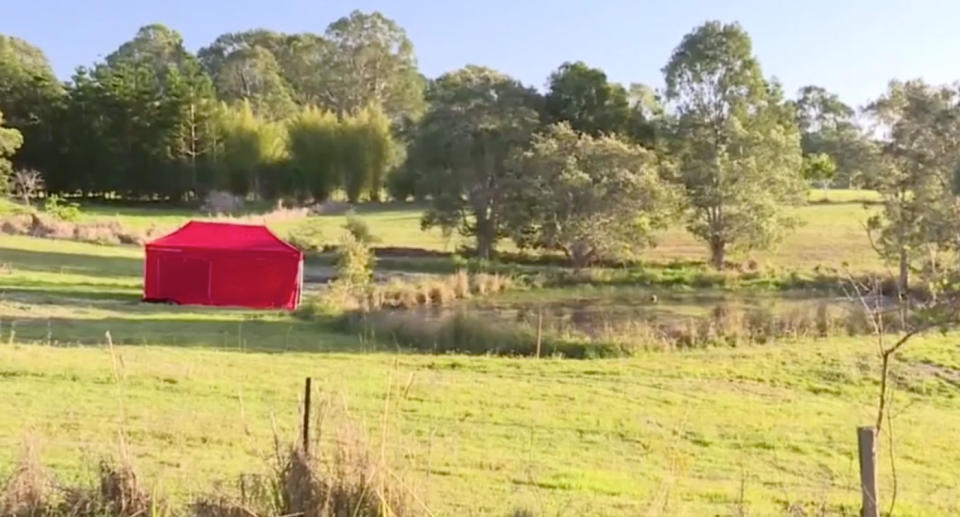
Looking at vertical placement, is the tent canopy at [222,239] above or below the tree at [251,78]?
below

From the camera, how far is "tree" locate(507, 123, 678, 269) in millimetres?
31453

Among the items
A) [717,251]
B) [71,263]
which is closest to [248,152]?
[71,263]

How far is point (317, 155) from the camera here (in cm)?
6172

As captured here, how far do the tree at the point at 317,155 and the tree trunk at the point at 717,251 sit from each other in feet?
106

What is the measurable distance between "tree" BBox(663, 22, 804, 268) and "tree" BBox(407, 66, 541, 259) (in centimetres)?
552

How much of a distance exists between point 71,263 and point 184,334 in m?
14.2

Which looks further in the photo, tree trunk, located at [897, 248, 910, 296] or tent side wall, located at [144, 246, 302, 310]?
tree trunk, located at [897, 248, 910, 296]

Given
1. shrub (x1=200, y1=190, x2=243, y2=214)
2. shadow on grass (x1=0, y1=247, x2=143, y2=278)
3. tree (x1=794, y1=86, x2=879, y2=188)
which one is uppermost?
tree (x1=794, y1=86, x2=879, y2=188)

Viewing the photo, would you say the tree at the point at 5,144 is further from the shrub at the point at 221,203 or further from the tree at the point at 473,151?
the tree at the point at 473,151

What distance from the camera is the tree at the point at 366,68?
8106 cm

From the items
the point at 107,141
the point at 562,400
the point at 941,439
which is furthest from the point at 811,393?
the point at 107,141

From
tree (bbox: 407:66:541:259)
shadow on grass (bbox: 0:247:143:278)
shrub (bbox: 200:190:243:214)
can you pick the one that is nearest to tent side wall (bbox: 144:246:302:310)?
shadow on grass (bbox: 0:247:143:278)

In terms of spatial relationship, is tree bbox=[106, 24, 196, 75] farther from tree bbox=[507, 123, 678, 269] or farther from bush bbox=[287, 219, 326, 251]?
tree bbox=[507, 123, 678, 269]

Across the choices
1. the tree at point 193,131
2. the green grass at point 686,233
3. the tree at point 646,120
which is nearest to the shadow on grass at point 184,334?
the green grass at point 686,233
